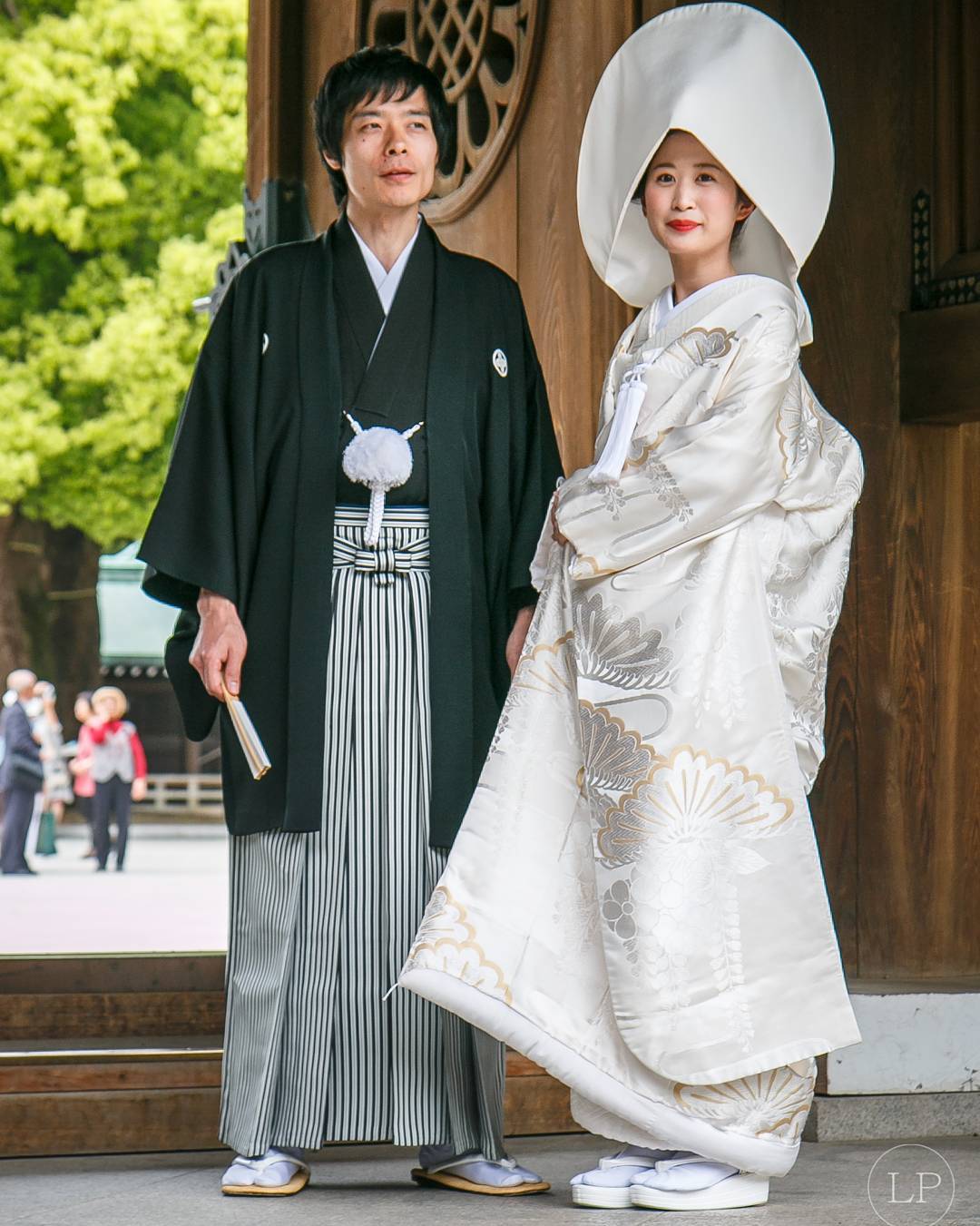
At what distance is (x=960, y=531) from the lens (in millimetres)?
3955

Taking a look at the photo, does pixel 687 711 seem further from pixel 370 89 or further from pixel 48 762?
pixel 48 762

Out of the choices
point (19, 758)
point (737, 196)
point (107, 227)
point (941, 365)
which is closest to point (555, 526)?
point (737, 196)

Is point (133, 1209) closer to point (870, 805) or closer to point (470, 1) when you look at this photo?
point (870, 805)

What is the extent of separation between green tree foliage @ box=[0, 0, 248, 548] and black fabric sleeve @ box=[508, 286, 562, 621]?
12055 mm

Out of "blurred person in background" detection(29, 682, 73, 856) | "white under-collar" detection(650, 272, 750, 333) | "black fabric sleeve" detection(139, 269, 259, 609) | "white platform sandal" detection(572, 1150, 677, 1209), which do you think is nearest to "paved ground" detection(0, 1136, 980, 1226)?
"white platform sandal" detection(572, 1150, 677, 1209)

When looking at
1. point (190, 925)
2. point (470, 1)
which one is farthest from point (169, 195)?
point (470, 1)

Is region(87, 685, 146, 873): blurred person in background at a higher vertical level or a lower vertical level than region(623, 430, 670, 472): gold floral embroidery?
lower

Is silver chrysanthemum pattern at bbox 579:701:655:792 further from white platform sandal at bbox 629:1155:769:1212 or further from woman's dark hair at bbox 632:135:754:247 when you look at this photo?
woman's dark hair at bbox 632:135:754:247

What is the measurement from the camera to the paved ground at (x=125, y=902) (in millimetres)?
7602

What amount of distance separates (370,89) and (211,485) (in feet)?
2.43

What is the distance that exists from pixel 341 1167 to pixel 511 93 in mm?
2464

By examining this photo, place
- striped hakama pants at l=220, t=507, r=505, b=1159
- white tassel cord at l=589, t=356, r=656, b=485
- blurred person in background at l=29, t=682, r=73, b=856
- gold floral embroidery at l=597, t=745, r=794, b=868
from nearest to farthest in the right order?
gold floral embroidery at l=597, t=745, r=794, b=868 → white tassel cord at l=589, t=356, r=656, b=485 → striped hakama pants at l=220, t=507, r=505, b=1159 → blurred person in background at l=29, t=682, r=73, b=856

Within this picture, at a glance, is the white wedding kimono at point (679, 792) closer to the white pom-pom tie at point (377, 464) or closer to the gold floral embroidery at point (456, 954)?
the gold floral embroidery at point (456, 954)

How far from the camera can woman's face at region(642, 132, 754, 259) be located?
9.46 feet
